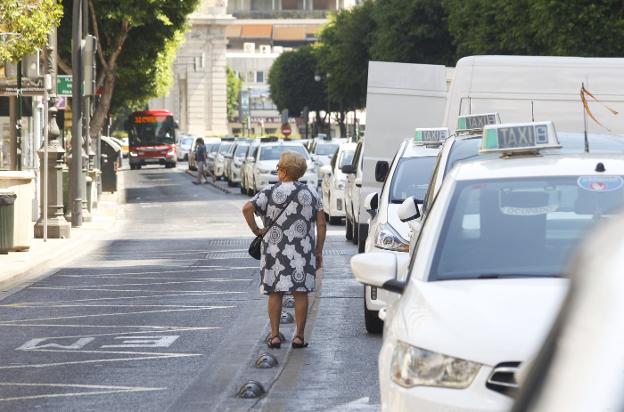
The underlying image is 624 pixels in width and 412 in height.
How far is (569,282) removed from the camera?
1.25 meters

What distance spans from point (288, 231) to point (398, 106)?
11.7 m

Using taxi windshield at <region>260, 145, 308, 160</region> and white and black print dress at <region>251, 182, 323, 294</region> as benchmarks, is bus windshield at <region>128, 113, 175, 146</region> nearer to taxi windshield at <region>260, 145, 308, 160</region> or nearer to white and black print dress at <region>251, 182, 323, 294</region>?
taxi windshield at <region>260, 145, 308, 160</region>

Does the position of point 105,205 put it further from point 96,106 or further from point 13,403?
point 13,403

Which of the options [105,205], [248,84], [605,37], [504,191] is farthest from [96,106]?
[248,84]

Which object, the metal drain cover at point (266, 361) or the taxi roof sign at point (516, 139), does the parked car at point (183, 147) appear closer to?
the metal drain cover at point (266, 361)

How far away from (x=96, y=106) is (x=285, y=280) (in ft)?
138

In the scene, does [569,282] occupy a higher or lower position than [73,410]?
higher

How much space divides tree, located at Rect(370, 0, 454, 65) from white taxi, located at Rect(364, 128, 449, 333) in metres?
47.8

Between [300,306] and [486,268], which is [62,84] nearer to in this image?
[300,306]

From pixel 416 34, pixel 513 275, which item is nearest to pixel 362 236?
pixel 513 275

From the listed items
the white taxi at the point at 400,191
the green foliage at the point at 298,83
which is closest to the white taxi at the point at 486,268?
the white taxi at the point at 400,191

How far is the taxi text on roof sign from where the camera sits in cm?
1145

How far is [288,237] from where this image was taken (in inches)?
443

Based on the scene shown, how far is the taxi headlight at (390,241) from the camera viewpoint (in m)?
12.6
